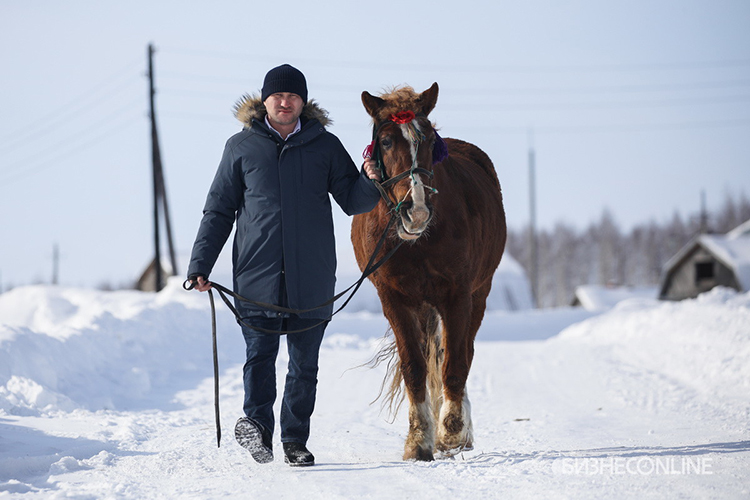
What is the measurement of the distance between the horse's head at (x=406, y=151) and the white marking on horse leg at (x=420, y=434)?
4.12ft

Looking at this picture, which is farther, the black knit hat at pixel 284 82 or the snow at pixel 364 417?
the black knit hat at pixel 284 82

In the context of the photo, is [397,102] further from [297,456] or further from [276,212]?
[297,456]

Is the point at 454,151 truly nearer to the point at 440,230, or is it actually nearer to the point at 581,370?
the point at 440,230

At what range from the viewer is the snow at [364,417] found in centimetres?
364

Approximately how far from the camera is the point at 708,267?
41906 mm

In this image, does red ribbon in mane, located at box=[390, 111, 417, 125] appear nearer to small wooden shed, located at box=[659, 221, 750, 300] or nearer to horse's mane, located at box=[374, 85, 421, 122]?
horse's mane, located at box=[374, 85, 421, 122]

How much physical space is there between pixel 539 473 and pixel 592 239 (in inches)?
3384

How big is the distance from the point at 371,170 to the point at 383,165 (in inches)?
7.2

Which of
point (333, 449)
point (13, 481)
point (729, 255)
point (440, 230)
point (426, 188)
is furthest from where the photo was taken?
point (729, 255)

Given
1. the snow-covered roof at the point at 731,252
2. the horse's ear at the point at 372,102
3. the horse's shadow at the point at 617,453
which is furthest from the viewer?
the snow-covered roof at the point at 731,252

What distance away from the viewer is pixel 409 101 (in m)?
4.62

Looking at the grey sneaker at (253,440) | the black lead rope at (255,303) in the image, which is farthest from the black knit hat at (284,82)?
the grey sneaker at (253,440)

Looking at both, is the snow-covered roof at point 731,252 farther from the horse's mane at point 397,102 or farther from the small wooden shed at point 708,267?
the horse's mane at point 397,102

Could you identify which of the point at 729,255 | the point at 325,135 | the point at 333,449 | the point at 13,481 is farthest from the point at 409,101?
the point at 729,255
